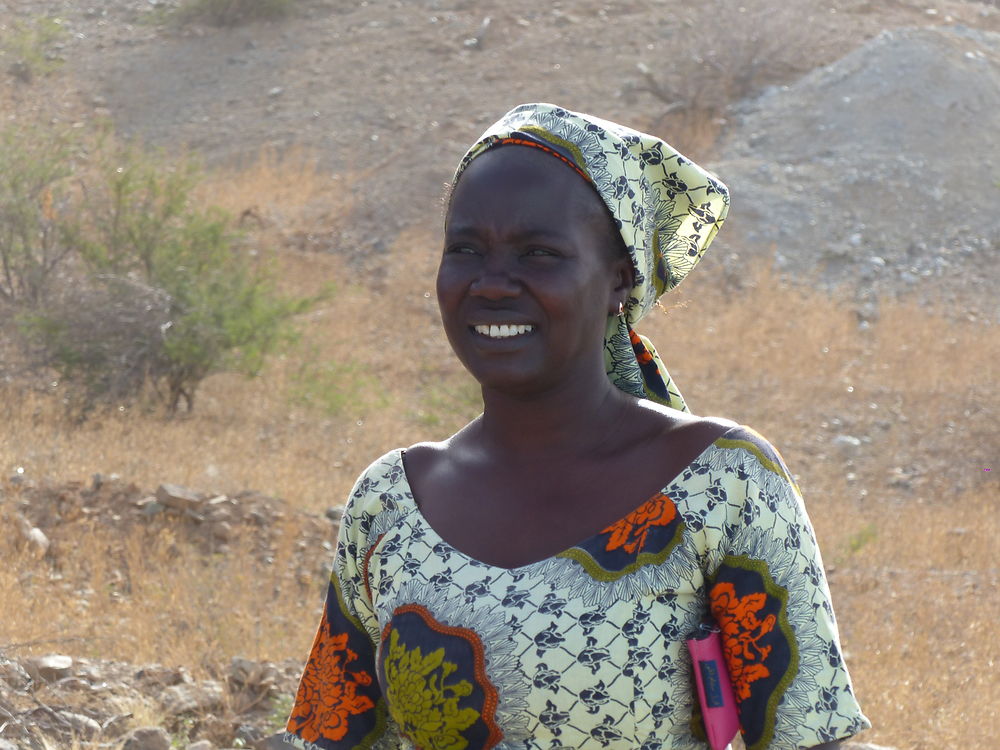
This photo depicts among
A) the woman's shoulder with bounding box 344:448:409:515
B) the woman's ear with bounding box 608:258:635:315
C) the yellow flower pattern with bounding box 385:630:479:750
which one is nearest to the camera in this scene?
the yellow flower pattern with bounding box 385:630:479:750

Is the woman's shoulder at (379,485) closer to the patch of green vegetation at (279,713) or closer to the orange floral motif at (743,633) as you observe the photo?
the orange floral motif at (743,633)

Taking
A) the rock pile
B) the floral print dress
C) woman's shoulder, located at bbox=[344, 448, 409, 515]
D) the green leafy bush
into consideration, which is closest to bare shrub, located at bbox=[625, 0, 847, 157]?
the green leafy bush

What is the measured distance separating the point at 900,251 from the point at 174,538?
34.8 ft

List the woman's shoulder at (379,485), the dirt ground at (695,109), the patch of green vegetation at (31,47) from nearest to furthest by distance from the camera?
1. the woman's shoulder at (379,485)
2. the dirt ground at (695,109)
3. the patch of green vegetation at (31,47)

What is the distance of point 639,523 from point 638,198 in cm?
48

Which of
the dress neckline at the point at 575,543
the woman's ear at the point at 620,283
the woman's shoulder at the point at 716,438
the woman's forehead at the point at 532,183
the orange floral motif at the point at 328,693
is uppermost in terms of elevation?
the woman's forehead at the point at 532,183

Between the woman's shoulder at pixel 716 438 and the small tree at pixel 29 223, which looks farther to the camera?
the small tree at pixel 29 223

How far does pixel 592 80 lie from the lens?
62.2 feet

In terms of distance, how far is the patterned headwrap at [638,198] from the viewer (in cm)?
183

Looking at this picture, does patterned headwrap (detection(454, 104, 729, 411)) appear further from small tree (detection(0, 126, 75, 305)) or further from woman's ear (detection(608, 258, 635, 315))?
small tree (detection(0, 126, 75, 305))

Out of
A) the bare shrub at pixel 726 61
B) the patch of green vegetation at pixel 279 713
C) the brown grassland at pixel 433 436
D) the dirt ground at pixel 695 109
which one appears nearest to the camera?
the patch of green vegetation at pixel 279 713

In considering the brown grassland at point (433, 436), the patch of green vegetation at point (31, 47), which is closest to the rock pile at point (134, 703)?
the brown grassland at point (433, 436)

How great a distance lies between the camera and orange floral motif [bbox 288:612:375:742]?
6.59ft

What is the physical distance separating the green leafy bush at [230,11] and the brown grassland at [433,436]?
615 centimetres
